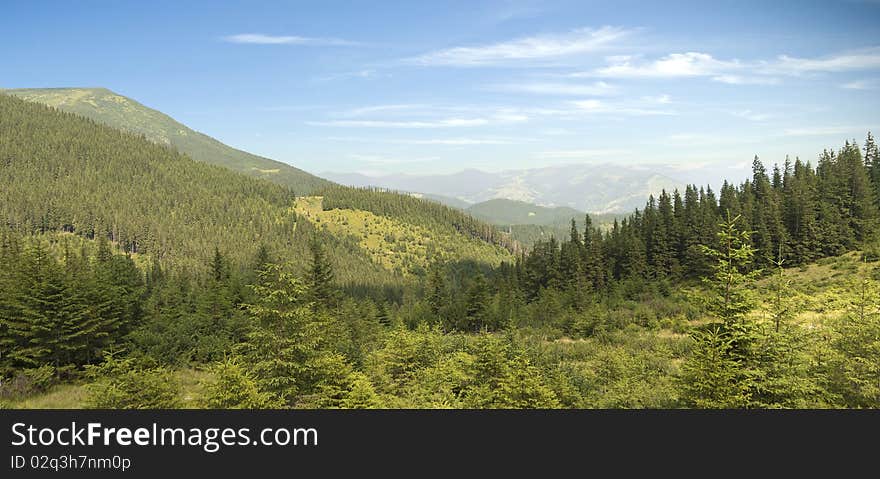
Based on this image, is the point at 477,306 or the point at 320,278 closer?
the point at 320,278

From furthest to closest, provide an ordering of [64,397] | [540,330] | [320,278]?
[540,330], [320,278], [64,397]

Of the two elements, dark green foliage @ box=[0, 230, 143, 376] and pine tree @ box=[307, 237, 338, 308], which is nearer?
dark green foliage @ box=[0, 230, 143, 376]

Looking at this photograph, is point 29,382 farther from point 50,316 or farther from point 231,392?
point 231,392

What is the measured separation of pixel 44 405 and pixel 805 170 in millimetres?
126803

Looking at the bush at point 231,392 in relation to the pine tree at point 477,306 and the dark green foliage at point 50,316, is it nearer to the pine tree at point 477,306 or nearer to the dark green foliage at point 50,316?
the dark green foliage at point 50,316

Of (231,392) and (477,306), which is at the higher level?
(231,392)

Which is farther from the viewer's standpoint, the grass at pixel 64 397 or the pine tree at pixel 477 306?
the pine tree at pixel 477 306

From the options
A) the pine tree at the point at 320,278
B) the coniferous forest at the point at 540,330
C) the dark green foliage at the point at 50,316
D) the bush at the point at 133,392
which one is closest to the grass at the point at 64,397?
the coniferous forest at the point at 540,330

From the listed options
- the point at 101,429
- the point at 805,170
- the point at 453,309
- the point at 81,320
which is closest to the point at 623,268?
the point at 453,309

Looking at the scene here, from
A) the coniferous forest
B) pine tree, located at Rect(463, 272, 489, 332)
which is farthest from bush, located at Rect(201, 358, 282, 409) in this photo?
pine tree, located at Rect(463, 272, 489, 332)

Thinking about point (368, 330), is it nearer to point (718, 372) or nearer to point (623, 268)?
point (718, 372)

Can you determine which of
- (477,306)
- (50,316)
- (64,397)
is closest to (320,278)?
(50,316)

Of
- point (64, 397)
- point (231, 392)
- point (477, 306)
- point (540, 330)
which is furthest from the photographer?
point (477, 306)

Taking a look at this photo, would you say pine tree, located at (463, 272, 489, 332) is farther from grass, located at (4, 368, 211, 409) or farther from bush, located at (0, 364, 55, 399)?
bush, located at (0, 364, 55, 399)
